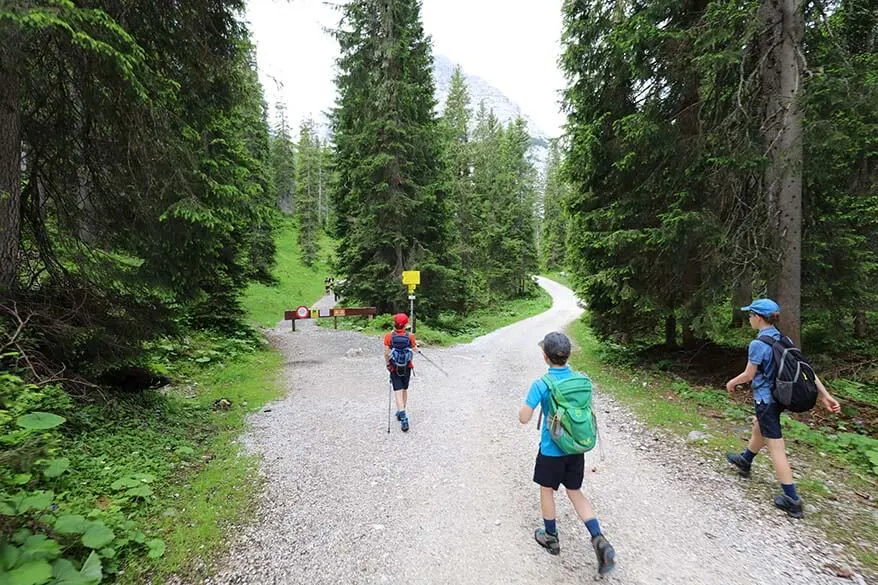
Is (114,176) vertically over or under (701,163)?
under

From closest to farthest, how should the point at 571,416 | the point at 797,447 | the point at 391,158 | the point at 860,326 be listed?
the point at 571,416, the point at 797,447, the point at 860,326, the point at 391,158

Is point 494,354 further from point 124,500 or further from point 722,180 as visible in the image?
point 124,500

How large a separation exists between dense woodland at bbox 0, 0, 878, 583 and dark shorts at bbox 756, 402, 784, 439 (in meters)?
3.70

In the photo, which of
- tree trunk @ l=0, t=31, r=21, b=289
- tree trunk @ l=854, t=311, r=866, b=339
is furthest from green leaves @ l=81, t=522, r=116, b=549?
tree trunk @ l=854, t=311, r=866, b=339

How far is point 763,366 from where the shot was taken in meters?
4.05

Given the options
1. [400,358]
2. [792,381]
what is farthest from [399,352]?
[792,381]

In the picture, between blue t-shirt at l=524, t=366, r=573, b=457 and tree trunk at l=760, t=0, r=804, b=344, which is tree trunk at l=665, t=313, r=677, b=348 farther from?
blue t-shirt at l=524, t=366, r=573, b=457

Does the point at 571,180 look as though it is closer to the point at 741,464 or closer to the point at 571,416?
the point at 741,464

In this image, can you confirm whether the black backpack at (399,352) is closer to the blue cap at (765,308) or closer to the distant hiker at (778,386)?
the distant hiker at (778,386)

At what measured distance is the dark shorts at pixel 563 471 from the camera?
10.7 feet

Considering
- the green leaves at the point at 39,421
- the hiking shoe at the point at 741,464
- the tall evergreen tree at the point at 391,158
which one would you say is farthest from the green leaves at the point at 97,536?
the tall evergreen tree at the point at 391,158

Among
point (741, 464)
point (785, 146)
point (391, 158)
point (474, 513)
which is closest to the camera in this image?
point (474, 513)

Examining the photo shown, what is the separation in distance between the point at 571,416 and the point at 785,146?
653 cm

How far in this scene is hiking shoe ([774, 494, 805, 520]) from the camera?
3.81 meters
